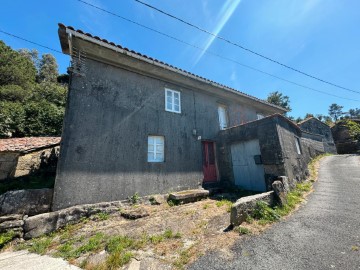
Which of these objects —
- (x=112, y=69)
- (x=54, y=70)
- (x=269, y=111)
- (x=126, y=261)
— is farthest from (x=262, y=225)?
(x=54, y=70)

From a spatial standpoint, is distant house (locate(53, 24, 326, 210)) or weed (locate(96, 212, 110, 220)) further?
distant house (locate(53, 24, 326, 210))

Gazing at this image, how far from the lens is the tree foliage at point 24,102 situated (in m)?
12.3

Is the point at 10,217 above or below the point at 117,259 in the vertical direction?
above

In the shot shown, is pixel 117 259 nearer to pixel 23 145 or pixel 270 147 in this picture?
pixel 270 147

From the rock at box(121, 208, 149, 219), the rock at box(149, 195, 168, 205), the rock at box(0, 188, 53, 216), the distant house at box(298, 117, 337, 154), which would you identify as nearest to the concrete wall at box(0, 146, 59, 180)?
the rock at box(0, 188, 53, 216)

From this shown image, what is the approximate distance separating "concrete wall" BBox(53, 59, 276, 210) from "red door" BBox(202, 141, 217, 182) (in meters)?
0.55

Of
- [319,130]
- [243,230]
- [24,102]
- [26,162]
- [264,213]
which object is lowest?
[243,230]

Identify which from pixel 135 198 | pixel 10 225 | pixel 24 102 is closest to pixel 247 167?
pixel 135 198

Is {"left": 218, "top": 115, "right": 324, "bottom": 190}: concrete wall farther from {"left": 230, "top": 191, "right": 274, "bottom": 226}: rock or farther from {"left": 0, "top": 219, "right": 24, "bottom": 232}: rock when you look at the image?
{"left": 0, "top": 219, "right": 24, "bottom": 232}: rock

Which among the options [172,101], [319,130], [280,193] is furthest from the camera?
[319,130]

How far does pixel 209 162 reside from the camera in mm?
10430

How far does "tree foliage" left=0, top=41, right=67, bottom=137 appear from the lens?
1232 centimetres

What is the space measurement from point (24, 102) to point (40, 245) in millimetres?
16807

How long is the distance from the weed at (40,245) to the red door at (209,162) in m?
7.19
